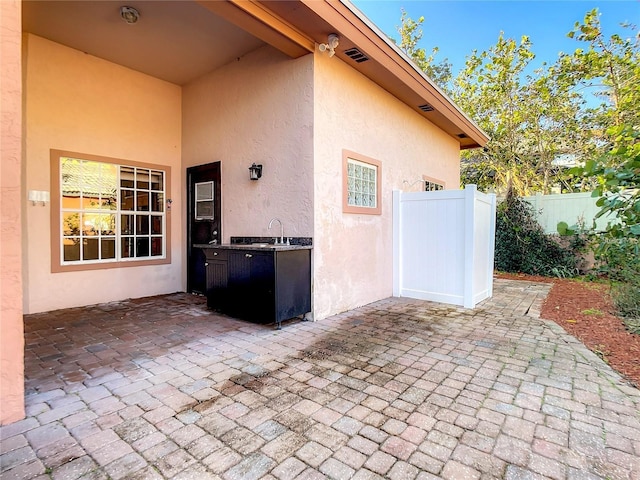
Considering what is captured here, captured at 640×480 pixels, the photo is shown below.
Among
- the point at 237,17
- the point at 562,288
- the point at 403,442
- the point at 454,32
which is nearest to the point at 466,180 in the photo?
the point at 454,32

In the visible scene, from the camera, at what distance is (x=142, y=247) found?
575 centimetres

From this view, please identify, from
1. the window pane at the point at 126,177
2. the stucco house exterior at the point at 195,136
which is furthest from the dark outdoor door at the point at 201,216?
the window pane at the point at 126,177

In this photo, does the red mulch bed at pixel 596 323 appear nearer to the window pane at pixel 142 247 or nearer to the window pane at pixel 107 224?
the window pane at pixel 142 247

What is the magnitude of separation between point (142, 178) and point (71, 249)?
5.30 feet

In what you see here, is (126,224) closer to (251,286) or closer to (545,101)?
(251,286)

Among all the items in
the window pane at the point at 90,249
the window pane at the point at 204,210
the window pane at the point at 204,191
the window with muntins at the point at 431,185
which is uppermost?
the window with muntins at the point at 431,185

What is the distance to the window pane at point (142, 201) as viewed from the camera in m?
5.71

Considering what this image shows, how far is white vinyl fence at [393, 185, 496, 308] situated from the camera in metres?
4.98

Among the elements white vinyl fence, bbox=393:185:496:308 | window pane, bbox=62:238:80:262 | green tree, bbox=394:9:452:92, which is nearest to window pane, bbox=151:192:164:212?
window pane, bbox=62:238:80:262

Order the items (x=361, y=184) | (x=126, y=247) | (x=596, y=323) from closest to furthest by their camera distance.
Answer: (x=596, y=323), (x=361, y=184), (x=126, y=247)

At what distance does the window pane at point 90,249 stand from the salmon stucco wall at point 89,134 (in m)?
0.26

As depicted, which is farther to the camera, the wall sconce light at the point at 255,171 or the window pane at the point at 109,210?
the window pane at the point at 109,210

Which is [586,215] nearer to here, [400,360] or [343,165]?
[343,165]

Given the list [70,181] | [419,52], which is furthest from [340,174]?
[419,52]
